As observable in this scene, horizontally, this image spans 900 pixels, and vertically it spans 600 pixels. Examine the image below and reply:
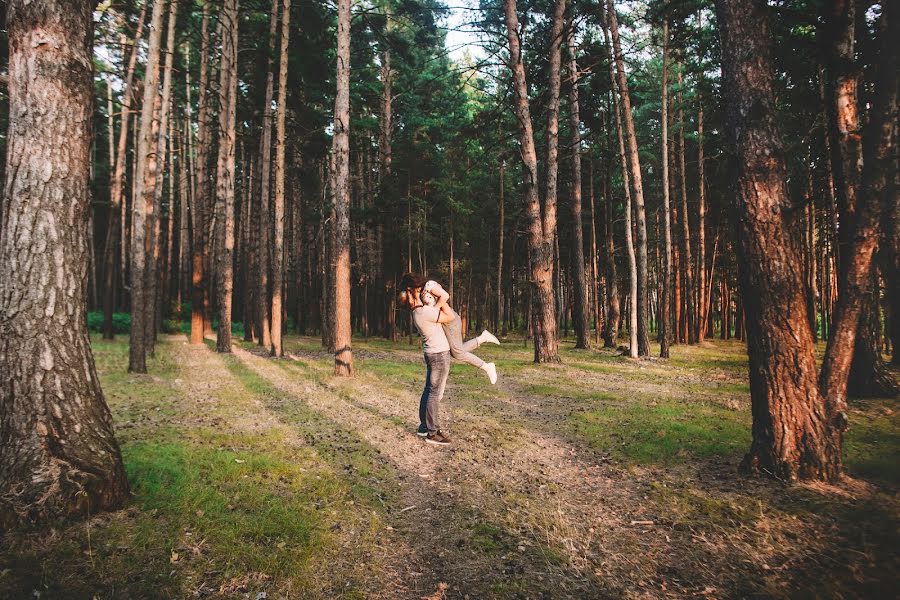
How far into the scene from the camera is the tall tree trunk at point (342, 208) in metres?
11.3

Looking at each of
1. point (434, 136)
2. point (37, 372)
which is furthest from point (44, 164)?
point (434, 136)

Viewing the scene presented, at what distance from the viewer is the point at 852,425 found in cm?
628

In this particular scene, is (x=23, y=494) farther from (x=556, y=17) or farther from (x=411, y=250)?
(x=411, y=250)

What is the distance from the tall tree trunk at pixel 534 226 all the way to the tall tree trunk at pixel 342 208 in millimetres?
5134

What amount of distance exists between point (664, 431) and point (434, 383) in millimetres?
3522

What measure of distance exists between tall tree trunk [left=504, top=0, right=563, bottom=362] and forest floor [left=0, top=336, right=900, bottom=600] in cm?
580

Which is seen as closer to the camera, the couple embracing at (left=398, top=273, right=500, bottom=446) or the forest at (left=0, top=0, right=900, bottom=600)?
the forest at (left=0, top=0, right=900, bottom=600)

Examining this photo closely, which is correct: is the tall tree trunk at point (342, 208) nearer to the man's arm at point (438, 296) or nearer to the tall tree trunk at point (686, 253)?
the man's arm at point (438, 296)

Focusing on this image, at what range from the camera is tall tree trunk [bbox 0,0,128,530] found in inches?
134

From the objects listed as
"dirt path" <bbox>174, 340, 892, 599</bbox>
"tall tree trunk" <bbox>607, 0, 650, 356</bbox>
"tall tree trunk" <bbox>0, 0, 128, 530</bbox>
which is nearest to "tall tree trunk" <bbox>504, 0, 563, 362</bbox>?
"tall tree trunk" <bbox>607, 0, 650, 356</bbox>

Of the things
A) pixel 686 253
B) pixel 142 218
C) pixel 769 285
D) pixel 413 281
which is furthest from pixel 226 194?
pixel 686 253

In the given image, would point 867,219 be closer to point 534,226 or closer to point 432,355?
point 432,355

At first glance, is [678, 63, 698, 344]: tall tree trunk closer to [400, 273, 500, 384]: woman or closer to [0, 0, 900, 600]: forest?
[0, 0, 900, 600]: forest

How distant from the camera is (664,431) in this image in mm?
6621
